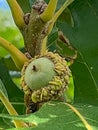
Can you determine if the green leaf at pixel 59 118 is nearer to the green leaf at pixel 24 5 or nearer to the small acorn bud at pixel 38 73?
the small acorn bud at pixel 38 73

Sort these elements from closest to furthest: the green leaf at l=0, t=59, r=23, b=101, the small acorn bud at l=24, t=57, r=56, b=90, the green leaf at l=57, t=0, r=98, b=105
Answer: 1. the small acorn bud at l=24, t=57, r=56, b=90
2. the green leaf at l=57, t=0, r=98, b=105
3. the green leaf at l=0, t=59, r=23, b=101

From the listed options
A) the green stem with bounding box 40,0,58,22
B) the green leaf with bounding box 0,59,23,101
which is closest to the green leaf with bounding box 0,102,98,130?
the green stem with bounding box 40,0,58,22

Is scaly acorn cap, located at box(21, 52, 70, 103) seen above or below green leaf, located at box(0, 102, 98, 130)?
above

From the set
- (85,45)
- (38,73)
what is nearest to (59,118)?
(38,73)

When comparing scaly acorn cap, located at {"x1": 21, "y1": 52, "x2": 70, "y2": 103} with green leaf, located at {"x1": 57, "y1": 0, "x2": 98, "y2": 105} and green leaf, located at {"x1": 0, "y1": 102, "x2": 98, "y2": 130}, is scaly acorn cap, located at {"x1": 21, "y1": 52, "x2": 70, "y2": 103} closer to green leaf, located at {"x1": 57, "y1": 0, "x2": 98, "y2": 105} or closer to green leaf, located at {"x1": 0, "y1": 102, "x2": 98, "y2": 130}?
green leaf, located at {"x1": 0, "y1": 102, "x2": 98, "y2": 130}

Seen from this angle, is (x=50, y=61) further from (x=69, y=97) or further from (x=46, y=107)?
(x=69, y=97)

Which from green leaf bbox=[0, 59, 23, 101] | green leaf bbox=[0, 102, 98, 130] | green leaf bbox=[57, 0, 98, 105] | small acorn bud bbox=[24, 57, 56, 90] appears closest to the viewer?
green leaf bbox=[0, 102, 98, 130]

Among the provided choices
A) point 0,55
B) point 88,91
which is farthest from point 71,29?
point 0,55
